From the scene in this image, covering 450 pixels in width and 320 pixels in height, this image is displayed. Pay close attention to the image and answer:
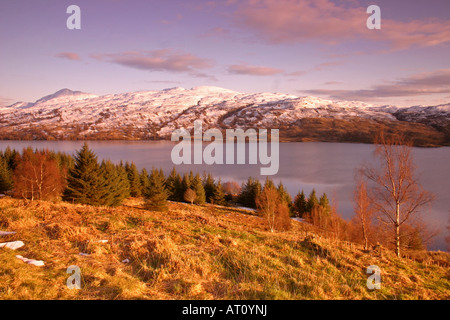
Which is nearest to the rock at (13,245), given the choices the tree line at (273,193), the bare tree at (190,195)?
the tree line at (273,193)

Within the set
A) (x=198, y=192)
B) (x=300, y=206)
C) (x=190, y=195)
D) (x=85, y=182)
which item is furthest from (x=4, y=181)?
(x=300, y=206)

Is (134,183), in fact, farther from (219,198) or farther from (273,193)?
(273,193)

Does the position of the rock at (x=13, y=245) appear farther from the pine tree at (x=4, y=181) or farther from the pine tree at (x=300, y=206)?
the pine tree at (x=300, y=206)

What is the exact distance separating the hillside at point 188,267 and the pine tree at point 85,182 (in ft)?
61.7

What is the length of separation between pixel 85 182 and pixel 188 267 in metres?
26.1

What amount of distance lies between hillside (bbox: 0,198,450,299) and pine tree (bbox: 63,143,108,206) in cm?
1881

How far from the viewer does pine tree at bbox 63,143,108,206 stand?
90.5 feet

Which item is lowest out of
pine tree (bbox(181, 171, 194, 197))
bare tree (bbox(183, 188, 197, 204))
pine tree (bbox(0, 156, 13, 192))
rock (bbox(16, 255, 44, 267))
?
bare tree (bbox(183, 188, 197, 204))

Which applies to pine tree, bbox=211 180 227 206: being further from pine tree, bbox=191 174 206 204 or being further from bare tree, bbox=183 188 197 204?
bare tree, bbox=183 188 197 204

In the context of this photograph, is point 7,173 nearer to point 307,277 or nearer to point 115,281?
point 115,281

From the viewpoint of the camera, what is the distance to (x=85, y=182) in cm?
2784

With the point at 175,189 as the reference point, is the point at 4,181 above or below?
above

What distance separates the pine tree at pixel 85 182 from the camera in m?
27.6

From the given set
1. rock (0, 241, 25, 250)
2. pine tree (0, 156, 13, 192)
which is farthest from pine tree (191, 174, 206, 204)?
rock (0, 241, 25, 250)
